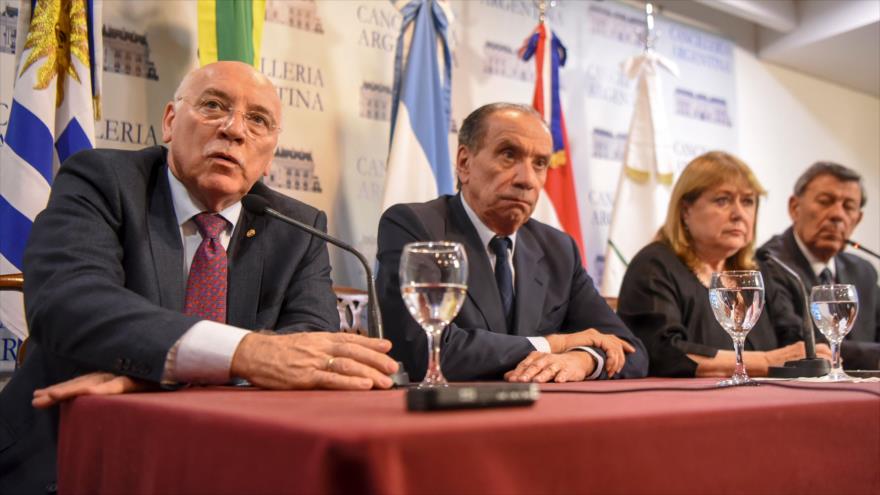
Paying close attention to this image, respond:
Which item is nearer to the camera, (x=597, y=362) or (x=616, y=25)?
(x=597, y=362)

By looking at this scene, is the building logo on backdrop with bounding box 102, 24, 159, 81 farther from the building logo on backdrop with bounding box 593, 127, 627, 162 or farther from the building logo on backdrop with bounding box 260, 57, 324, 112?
the building logo on backdrop with bounding box 593, 127, 627, 162

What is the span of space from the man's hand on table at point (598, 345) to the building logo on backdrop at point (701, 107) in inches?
142

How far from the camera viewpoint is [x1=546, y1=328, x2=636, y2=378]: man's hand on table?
2129 mm

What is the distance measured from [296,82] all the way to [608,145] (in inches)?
84.2

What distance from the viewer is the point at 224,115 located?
6.81 ft

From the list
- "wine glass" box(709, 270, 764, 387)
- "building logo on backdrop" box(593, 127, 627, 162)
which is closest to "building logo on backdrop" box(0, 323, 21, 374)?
"wine glass" box(709, 270, 764, 387)

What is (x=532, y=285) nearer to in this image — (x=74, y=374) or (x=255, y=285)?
(x=255, y=285)

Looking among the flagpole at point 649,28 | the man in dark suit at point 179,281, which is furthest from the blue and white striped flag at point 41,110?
the flagpole at point 649,28

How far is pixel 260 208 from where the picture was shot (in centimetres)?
171

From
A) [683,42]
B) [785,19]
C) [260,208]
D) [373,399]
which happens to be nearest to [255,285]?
[260,208]

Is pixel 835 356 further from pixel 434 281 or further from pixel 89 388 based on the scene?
pixel 89 388

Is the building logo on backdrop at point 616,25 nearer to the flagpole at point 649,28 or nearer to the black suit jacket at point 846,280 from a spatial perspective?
the flagpole at point 649,28

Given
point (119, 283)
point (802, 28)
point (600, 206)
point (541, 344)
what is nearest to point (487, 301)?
point (541, 344)

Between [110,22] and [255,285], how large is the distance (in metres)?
1.91
